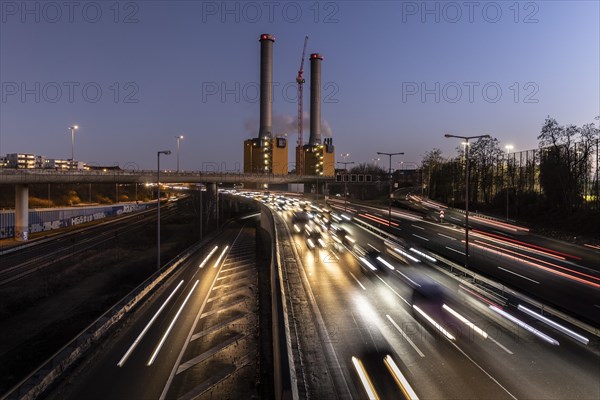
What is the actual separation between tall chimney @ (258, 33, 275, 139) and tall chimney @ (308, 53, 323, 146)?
68.9 feet

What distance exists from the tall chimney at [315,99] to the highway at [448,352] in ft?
481

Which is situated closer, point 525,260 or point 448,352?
point 448,352

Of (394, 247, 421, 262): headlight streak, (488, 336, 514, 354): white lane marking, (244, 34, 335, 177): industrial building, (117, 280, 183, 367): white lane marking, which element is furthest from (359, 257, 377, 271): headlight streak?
(244, 34, 335, 177): industrial building

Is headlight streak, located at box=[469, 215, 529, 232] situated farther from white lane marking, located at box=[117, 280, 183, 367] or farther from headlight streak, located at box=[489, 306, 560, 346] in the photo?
white lane marking, located at box=[117, 280, 183, 367]

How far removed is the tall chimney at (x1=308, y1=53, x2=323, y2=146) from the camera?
163 meters

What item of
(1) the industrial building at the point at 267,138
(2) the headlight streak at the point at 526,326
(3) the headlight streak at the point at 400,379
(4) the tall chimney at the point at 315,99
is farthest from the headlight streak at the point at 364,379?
(4) the tall chimney at the point at 315,99

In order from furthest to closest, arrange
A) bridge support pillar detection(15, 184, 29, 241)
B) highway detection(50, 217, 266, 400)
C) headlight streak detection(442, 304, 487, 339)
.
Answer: bridge support pillar detection(15, 184, 29, 241) < headlight streak detection(442, 304, 487, 339) < highway detection(50, 217, 266, 400)

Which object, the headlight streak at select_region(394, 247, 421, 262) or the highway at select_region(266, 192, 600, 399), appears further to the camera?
the headlight streak at select_region(394, 247, 421, 262)

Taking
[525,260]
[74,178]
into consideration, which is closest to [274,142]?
[74,178]

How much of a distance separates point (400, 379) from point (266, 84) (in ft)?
466

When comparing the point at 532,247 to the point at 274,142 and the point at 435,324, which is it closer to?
the point at 435,324

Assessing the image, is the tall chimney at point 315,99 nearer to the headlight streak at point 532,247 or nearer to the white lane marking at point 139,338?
the headlight streak at point 532,247

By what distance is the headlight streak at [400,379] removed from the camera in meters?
11.9

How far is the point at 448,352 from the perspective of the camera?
14.9 meters
